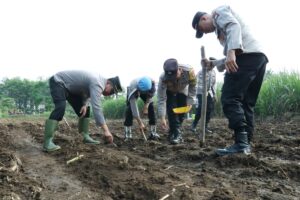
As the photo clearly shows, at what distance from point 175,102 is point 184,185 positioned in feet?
9.16

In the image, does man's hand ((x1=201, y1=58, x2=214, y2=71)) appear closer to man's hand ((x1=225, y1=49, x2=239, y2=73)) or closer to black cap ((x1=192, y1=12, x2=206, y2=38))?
black cap ((x1=192, y1=12, x2=206, y2=38))

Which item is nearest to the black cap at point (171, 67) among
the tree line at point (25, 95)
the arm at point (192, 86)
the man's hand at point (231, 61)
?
the arm at point (192, 86)

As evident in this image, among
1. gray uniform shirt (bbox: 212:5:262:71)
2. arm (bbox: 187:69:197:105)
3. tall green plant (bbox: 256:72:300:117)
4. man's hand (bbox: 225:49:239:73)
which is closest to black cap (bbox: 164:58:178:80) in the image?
arm (bbox: 187:69:197:105)

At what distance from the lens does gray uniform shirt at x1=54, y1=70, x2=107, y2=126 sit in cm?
445

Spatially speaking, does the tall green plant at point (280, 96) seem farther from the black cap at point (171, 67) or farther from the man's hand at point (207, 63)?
the man's hand at point (207, 63)

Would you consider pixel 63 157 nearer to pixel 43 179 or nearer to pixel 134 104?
pixel 43 179

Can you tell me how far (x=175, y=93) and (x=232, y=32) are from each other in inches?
77.5

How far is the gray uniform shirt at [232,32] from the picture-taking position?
12.4 feet

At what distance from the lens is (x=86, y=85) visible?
4.75m

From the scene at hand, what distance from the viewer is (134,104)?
19.4ft

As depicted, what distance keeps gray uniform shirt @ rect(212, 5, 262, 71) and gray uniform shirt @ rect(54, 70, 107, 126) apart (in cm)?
150

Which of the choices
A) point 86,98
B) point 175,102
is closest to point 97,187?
point 86,98

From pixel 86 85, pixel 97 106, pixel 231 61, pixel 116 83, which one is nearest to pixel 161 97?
pixel 116 83

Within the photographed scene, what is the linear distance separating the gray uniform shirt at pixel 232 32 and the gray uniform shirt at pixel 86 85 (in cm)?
150
